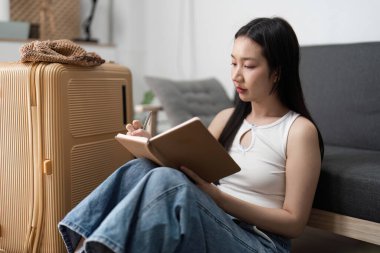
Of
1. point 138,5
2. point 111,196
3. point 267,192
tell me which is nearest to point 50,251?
point 111,196

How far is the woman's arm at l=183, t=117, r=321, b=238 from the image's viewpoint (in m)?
1.15

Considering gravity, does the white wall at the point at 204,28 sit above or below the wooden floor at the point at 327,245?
above

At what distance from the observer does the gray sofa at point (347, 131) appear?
4.27 ft

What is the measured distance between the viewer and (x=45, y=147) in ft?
4.49

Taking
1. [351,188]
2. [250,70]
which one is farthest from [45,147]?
[351,188]

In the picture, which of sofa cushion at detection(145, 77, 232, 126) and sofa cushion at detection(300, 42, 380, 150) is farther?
sofa cushion at detection(145, 77, 232, 126)

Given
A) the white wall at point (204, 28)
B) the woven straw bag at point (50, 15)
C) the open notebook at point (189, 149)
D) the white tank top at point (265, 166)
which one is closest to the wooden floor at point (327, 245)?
the white tank top at point (265, 166)

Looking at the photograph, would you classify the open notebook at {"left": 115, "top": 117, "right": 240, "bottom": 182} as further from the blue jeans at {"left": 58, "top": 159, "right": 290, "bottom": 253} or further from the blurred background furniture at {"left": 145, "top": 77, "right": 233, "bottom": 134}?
the blurred background furniture at {"left": 145, "top": 77, "right": 233, "bottom": 134}

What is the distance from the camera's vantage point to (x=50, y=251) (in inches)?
54.5

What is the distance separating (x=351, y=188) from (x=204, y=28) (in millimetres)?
1904

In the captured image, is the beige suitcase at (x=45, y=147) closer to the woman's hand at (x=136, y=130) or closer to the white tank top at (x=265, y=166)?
the woman's hand at (x=136, y=130)

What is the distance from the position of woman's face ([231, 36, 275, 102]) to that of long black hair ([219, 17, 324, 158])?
0.6 inches

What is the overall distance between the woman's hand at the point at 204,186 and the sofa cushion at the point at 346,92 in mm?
937

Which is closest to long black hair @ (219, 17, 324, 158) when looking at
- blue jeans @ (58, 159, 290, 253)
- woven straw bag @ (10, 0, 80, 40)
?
blue jeans @ (58, 159, 290, 253)
